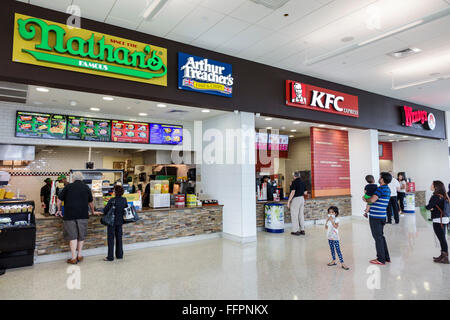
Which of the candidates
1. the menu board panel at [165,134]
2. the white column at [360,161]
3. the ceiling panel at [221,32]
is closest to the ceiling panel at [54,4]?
the ceiling panel at [221,32]

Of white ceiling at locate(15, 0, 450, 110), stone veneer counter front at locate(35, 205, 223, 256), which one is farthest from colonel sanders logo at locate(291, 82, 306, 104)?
stone veneer counter front at locate(35, 205, 223, 256)

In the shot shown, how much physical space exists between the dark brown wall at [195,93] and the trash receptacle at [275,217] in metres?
2.27

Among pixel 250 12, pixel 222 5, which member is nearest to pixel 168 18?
pixel 222 5

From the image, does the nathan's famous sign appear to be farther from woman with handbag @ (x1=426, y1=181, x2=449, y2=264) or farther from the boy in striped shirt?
woman with handbag @ (x1=426, y1=181, x2=449, y2=264)

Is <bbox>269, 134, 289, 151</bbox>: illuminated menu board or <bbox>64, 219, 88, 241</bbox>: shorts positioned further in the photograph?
<bbox>269, 134, 289, 151</bbox>: illuminated menu board

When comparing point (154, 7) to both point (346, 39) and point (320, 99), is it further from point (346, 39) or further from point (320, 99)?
point (320, 99)

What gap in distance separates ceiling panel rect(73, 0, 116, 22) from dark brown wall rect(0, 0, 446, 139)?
12cm

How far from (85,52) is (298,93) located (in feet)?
Answer: 15.3

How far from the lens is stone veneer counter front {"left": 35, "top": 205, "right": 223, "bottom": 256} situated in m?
4.87

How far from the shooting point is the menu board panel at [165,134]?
704cm

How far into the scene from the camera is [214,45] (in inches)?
216

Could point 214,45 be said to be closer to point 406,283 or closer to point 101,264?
point 101,264

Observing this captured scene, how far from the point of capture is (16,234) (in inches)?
174

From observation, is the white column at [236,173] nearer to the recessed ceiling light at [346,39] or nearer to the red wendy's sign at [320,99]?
the red wendy's sign at [320,99]
